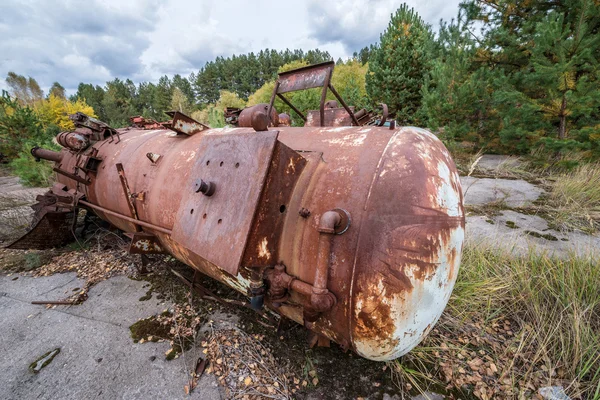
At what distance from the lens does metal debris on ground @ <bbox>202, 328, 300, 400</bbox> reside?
5.99 feet

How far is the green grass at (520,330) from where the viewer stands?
6.38 feet

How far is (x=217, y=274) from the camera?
6.65 feet

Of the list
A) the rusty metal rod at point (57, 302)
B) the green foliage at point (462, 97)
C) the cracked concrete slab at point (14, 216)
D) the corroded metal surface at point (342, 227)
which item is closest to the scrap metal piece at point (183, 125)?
the corroded metal surface at point (342, 227)

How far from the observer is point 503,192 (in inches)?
210

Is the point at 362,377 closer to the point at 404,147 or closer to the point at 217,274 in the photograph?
the point at 217,274

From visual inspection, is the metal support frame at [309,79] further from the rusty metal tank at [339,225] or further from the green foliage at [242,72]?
the green foliage at [242,72]

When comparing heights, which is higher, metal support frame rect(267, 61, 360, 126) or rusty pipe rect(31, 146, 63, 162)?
metal support frame rect(267, 61, 360, 126)

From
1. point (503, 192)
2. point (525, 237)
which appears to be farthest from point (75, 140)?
point (503, 192)

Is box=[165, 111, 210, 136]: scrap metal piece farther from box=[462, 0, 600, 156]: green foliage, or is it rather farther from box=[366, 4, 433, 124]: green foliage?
box=[366, 4, 433, 124]: green foliage

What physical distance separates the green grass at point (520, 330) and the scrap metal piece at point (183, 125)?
2.79 m

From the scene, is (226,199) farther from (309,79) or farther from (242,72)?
(242,72)

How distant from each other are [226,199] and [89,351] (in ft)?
7.09

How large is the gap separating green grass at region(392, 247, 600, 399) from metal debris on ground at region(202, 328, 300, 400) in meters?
0.93

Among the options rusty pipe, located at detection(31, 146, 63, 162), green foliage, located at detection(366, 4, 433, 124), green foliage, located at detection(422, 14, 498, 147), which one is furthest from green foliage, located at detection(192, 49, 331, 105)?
rusty pipe, located at detection(31, 146, 63, 162)
